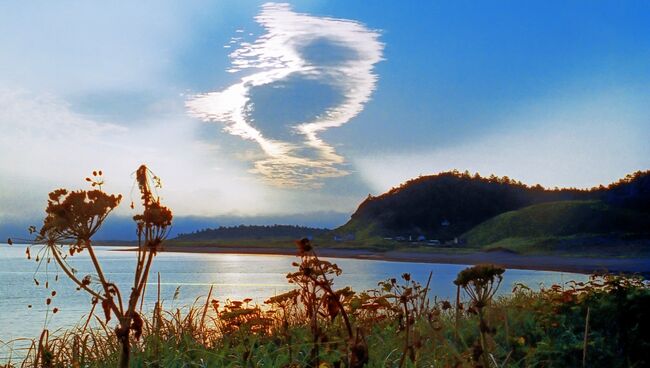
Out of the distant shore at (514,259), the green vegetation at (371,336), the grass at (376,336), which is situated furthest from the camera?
the distant shore at (514,259)

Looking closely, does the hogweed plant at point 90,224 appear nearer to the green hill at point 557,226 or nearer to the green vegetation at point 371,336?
the green vegetation at point 371,336

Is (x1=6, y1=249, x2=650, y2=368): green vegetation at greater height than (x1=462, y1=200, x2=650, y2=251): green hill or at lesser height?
lesser

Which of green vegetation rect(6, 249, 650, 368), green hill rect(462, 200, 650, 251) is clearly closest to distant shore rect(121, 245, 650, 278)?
green hill rect(462, 200, 650, 251)

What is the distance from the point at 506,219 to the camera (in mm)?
70938

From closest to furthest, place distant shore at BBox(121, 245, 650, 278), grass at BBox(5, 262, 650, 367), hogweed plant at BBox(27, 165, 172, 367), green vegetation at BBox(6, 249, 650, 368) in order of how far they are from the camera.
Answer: hogweed plant at BBox(27, 165, 172, 367), green vegetation at BBox(6, 249, 650, 368), grass at BBox(5, 262, 650, 367), distant shore at BBox(121, 245, 650, 278)

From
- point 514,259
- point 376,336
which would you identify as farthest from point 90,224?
point 514,259

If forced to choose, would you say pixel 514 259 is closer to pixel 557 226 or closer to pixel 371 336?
pixel 557 226

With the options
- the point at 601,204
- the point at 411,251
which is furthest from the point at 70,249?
the point at 601,204

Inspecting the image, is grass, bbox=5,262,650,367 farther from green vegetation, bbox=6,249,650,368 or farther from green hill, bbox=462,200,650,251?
green hill, bbox=462,200,650,251

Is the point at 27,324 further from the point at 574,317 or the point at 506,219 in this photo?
the point at 506,219

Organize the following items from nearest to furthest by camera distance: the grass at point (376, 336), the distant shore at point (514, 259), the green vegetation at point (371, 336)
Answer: the green vegetation at point (371, 336) → the grass at point (376, 336) → the distant shore at point (514, 259)

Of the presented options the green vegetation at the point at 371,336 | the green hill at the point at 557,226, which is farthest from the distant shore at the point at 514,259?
the green vegetation at the point at 371,336

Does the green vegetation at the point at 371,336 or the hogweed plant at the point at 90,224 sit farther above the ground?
the hogweed plant at the point at 90,224

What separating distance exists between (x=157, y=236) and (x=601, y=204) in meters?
70.8
